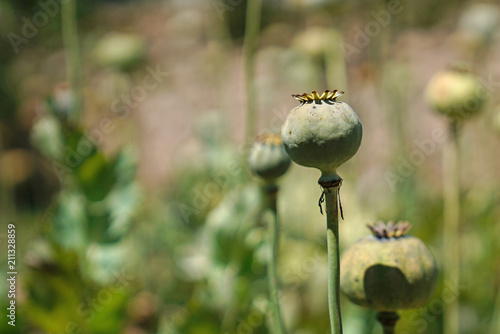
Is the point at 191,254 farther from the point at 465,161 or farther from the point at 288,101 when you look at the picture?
the point at 288,101

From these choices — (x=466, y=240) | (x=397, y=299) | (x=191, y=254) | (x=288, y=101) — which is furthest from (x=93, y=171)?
(x=288, y=101)

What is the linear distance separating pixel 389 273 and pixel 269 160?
0.30 meters

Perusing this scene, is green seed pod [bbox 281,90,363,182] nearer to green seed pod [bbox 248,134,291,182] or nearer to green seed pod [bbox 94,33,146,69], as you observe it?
green seed pod [bbox 248,134,291,182]

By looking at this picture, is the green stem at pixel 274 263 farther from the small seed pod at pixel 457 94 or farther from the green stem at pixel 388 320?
the small seed pod at pixel 457 94

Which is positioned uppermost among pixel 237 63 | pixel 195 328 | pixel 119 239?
pixel 237 63

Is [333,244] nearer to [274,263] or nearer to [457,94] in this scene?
[274,263]

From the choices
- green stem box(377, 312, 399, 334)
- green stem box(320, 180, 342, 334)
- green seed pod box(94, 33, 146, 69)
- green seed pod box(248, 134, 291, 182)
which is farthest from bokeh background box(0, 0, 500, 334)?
green stem box(320, 180, 342, 334)

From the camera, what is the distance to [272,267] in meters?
0.83

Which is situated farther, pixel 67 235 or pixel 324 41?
pixel 324 41

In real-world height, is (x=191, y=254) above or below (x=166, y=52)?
below

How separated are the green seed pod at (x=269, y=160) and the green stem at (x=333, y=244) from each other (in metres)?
0.33

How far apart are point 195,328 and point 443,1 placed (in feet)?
18.1

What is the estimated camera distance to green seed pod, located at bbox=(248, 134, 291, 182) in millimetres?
883

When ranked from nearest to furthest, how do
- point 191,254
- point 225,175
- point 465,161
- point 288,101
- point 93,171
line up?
1. point 93,171
2. point 191,254
3. point 225,175
4. point 465,161
5. point 288,101
